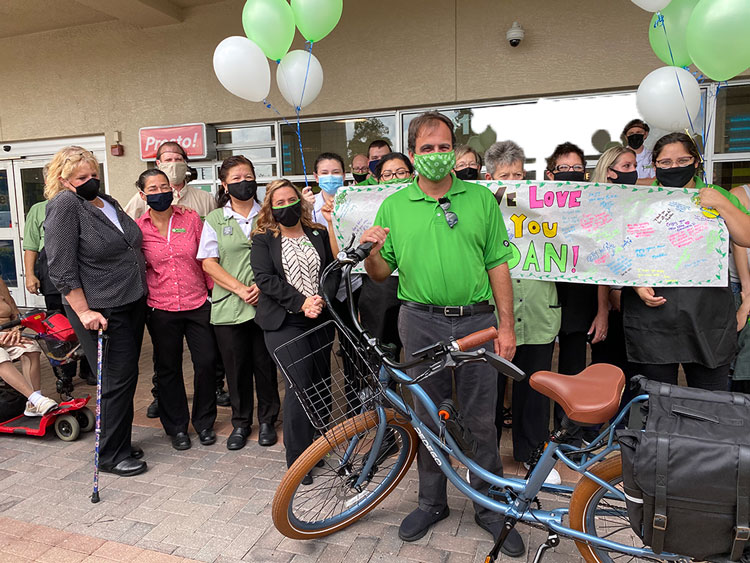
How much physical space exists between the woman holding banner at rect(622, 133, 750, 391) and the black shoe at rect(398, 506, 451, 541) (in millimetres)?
1397

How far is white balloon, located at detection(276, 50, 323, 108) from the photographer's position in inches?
163

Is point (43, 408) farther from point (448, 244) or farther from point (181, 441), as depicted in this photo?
point (448, 244)

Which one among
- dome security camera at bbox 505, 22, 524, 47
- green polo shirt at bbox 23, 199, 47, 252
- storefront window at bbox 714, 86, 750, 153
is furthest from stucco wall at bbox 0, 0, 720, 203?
green polo shirt at bbox 23, 199, 47, 252

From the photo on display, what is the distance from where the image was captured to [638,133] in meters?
4.76

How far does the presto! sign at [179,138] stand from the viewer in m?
7.62

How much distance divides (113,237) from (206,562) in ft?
6.59

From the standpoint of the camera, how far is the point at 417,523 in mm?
2760

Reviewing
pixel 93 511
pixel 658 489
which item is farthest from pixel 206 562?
pixel 658 489

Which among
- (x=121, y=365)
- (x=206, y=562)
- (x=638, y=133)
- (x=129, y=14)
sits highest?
(x=129, y=14)

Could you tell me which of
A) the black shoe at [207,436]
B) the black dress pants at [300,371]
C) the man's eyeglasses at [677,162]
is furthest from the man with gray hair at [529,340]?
the black shoe at [207,436]

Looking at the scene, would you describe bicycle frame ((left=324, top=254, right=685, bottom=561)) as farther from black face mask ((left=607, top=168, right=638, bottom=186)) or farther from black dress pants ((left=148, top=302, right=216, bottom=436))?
black face mask ((left=607, top=168, right=638, bottom=186))

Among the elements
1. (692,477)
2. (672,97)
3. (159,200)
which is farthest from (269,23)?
(692,477)

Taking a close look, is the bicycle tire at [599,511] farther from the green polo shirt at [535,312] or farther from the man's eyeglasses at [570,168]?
the man's eyeglasses at [570,168]

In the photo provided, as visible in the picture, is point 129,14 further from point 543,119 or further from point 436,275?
point 436,275
